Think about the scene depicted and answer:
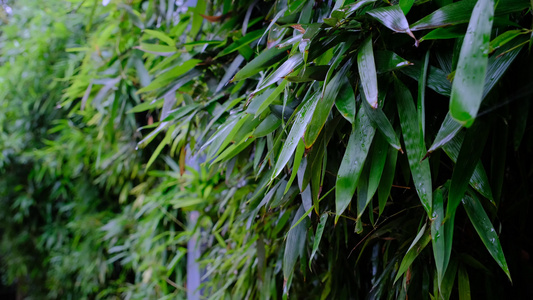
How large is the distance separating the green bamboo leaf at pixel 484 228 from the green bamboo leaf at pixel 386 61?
7.7 inches

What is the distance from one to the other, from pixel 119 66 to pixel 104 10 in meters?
0.23

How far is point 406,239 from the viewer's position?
0.67 meters

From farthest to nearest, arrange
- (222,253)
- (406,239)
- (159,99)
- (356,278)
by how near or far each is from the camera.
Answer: (222,253) → (159,99) → (356,278) → (406,239)

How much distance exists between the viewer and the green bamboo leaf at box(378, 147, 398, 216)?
54 centimetres

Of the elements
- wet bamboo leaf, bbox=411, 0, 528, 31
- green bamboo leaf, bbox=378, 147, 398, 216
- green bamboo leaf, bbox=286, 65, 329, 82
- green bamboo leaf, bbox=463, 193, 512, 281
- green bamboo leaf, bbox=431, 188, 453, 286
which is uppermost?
wet bamboo leaf, bbox=411, 0, 528, 31

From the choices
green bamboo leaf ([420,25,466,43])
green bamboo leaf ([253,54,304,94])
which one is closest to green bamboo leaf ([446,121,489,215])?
green bamboo leaf ([420,25,466,43])

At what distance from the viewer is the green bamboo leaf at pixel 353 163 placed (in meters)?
0.49

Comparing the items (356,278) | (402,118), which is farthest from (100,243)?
Result: (402,118)

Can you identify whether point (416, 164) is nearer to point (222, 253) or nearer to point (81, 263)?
point (222, 253)

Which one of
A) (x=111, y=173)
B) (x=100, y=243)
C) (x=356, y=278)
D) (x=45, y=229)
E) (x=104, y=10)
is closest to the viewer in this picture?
(x=356, y=278)

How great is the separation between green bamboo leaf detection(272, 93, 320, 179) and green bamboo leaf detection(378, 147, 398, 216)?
114 millimetres

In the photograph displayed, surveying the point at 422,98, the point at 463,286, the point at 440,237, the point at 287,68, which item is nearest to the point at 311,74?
the point at 287,68

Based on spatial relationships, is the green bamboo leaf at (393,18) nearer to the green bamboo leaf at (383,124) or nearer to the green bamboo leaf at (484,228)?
the green bamboo leaf at (383,124)

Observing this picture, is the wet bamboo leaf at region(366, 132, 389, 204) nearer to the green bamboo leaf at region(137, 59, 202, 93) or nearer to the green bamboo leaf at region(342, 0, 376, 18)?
the green bamboo leaf at region(342, 0, 376, 18)
